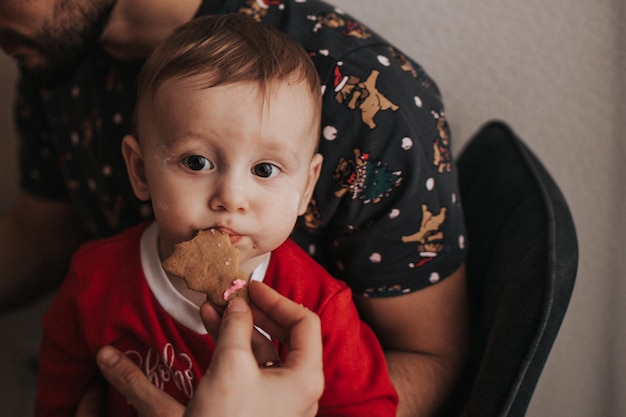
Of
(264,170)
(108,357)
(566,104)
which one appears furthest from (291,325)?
(566,104)

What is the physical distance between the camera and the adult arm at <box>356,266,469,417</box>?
38.7 inches

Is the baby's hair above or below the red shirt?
above

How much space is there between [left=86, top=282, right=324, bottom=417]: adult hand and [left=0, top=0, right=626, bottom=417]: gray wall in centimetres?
90

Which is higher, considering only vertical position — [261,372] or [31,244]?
[261,372]

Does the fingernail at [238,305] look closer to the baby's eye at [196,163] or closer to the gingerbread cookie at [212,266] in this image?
the gingerbread cookie at [212,266]

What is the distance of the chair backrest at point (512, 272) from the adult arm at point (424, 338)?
0.05 metres

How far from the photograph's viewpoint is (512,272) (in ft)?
3.02

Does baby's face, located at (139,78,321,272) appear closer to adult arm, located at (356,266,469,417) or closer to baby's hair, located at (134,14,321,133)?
baby's hair, located at (134,14,321,133)

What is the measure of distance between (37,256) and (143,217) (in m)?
0.45

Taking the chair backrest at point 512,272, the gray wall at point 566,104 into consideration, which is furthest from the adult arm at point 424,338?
the gray wall at point 566,104

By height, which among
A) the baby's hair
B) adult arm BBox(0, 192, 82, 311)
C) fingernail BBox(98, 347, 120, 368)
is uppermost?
the baby's hair

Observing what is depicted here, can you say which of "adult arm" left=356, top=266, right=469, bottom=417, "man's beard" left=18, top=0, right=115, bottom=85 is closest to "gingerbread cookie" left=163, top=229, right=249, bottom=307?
"adult arm" left=356, top=266, right=469, bottom=417

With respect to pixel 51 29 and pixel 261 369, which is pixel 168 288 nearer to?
pixel 261 369

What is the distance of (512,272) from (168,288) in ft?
1.72
